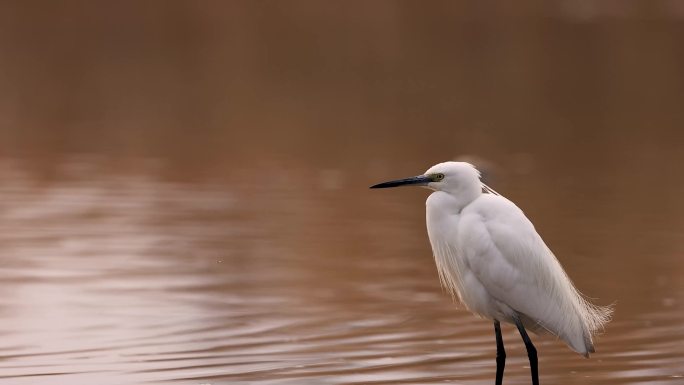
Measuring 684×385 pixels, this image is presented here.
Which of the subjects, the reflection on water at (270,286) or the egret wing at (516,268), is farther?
the reflection on water at (270,286)

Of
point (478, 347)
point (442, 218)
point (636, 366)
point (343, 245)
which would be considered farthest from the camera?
point (343, 245)

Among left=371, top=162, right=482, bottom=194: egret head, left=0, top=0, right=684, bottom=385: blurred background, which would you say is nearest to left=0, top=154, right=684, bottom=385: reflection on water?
left=0, top=0, right=684, bottom=385: blurred background

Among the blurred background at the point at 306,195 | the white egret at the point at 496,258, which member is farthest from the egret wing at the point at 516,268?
the blurred background at the point at 306,195

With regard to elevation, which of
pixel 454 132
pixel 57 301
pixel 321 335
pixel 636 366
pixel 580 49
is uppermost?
pixel 580 49

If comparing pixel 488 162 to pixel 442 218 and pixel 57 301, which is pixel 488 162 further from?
pixel 442 218

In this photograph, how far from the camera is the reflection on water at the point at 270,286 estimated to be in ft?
18.8

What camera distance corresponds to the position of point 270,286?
7.45 m

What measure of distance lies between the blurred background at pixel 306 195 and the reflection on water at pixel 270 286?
0.02m

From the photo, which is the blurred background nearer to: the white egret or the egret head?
the white egret

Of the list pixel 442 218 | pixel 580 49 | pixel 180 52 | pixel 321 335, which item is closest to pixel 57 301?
pixel 321 335

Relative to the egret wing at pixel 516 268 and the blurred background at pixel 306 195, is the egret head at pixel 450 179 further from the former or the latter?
the blurred background at pixel 306 195

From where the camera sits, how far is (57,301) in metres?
7.05

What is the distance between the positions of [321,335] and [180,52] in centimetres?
1757

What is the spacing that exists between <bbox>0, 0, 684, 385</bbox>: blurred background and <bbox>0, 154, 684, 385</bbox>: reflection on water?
21mm
